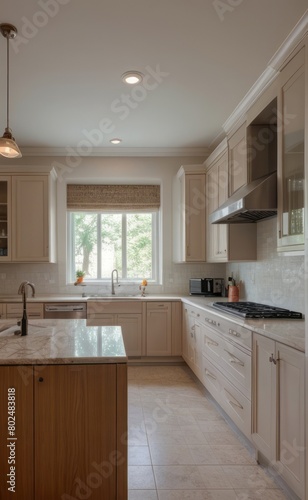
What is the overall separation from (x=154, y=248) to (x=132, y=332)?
1.41 metres

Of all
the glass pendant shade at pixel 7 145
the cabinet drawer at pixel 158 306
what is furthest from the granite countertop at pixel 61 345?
the cabinet drawer at pixel 158 306

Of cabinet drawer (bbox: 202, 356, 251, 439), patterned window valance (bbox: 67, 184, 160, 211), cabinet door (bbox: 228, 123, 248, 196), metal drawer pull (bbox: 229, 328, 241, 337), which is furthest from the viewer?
patterned window valance (bbox: 67, 184, 160, 211)


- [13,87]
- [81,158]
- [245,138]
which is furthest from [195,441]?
[81,158]

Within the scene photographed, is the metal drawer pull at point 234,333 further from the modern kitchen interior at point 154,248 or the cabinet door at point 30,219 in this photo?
the cabinet door at point 30,219

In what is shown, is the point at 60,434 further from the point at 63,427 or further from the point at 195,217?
the point at 195,217

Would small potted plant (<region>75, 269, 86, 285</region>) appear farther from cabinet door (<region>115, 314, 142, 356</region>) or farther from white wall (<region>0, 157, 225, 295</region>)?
cabinet door (<region>115, 314, 142, 356</region>)

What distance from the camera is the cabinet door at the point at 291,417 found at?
1.72 m

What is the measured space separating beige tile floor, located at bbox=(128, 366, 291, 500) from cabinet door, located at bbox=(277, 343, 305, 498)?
0.94 feet

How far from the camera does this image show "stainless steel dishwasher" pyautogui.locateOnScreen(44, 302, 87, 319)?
4246 millimetres

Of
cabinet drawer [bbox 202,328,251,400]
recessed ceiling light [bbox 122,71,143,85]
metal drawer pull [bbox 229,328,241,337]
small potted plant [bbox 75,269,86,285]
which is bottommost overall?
cabinet drawer [bbox 202,328,251,400]

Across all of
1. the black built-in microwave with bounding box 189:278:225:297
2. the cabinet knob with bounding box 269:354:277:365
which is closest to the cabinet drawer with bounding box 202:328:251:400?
the cabinet knob with bounding box 269:354:277:365

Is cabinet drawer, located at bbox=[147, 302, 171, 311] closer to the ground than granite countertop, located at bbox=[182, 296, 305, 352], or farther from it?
closer to the ground

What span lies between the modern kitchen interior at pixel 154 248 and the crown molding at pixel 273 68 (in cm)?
2

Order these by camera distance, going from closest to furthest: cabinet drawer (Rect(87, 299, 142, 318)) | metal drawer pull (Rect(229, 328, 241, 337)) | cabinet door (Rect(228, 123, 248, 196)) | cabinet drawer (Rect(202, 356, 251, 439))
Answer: cabinet drawer (Rect(202, 356, 251, 439)) → metal drawer pull (Rect(229, 328, 241, 337)) → cabinet door (Rect(228, 123, 248, 196)) → cabinet drawer (Rect(87, 299, 142, 318))
